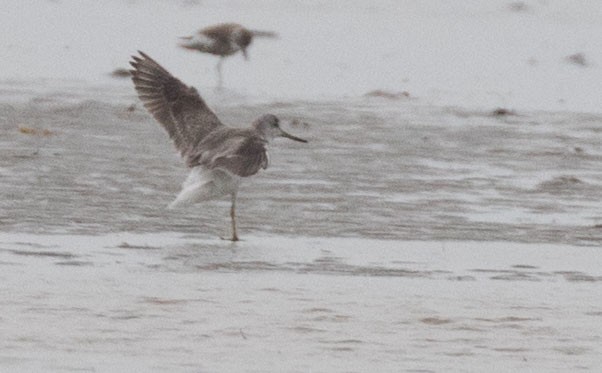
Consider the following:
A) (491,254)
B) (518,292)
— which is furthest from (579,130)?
(518,292)

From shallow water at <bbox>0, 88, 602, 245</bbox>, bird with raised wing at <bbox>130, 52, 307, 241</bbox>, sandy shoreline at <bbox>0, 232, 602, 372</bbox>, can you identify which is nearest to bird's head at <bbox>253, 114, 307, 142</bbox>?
bird with raised wing at <bbox>130, 52, 307, 241</bbox>

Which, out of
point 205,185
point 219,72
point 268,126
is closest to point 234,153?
point 205,185

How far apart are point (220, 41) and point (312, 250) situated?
10.4m

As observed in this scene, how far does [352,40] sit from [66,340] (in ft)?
49.5

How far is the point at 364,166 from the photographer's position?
1377 cm

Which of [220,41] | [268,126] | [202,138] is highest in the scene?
[202,138]

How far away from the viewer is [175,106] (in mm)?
12016

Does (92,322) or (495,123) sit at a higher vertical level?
(92,322)

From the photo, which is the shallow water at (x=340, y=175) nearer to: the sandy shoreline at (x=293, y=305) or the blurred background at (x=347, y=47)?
the sandy shoreline at (x=293, y=305)

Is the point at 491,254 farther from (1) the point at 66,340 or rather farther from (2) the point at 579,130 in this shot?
(2) the point at 579,130

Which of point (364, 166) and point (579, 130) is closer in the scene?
point (364, 166)

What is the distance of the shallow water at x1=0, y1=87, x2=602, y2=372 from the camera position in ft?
24.5

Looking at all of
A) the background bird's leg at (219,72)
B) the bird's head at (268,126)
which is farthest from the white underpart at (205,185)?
the background bird's leg at (219,72)

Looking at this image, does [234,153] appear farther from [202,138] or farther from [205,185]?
[202,138]
